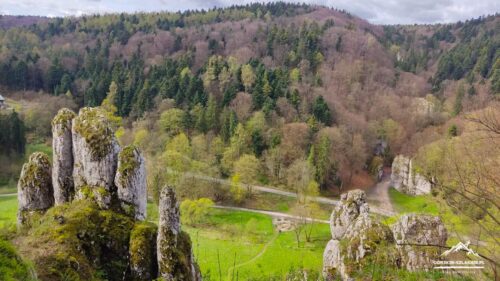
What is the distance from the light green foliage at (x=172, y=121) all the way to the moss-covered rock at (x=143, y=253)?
45.7m

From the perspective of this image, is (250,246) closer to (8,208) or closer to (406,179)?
(8,208)

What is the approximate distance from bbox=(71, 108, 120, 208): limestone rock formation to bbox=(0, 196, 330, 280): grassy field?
16.4 m

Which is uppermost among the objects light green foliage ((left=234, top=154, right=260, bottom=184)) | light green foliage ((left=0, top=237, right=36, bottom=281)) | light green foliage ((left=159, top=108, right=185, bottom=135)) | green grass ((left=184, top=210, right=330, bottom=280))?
light green foliage ((left=0, top=237, right=36, bottom=281))

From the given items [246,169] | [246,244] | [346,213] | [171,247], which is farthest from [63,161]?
[246,169]

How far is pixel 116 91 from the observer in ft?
234

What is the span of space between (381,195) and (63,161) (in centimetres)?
4976

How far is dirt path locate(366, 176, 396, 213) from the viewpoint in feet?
169

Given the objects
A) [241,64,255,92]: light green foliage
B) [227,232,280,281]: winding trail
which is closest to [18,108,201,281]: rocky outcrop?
[227,232,280,281]: winding trail

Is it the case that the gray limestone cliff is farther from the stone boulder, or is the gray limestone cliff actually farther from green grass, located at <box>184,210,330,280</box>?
green grass, located at <box>184,210,330,280</box>

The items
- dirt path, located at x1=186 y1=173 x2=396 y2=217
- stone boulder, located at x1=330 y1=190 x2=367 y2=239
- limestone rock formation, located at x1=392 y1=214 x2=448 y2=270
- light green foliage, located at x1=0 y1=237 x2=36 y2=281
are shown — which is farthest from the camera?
dirt path, located at x1=186 y1=173 x2=396 y2=217

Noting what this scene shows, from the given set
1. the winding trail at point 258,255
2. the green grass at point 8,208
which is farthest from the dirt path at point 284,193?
Answer: the green grass at point 8,208

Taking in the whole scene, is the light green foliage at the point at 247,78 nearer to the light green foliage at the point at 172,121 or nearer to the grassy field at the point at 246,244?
the light green foliage at the point at 172,121

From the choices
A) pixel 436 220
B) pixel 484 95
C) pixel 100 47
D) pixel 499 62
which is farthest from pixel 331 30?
pixel 436 220

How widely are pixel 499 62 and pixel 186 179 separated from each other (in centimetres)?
8115
